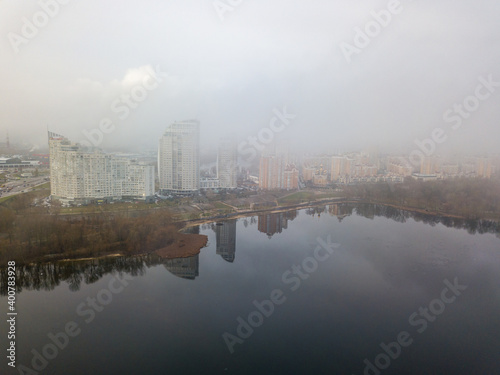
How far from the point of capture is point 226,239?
7.48 meters

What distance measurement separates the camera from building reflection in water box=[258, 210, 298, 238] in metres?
8.58

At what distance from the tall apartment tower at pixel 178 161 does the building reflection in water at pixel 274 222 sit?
3.38m

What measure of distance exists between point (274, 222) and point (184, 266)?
4264 millimetres

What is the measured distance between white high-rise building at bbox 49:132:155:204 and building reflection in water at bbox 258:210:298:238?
12.8ft

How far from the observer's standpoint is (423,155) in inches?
725

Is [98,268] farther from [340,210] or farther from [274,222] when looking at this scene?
[340,210]

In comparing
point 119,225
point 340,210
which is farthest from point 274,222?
point 119,225

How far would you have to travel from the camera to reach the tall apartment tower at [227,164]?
1416 cm

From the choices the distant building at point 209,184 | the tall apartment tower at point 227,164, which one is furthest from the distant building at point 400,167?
the distant building at point 209,184

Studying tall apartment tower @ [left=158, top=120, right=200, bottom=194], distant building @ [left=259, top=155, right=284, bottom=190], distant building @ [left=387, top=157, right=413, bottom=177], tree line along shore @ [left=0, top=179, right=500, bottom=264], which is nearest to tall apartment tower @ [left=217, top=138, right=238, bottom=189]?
distant building @ [left=259, top=155, right=284, bottom=190]

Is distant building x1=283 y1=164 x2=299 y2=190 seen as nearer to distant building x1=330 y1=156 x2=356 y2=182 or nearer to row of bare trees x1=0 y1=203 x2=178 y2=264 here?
distant building x1=330 y1=156 x2=356 y2=182

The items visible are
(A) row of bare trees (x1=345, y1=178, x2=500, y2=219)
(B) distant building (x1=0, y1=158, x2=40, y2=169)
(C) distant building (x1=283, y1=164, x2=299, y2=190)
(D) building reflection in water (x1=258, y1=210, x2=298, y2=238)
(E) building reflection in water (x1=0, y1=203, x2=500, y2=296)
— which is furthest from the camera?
(C) distant building (x1=283, y1=164, x2=299, y2=190)

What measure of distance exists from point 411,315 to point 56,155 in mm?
9389

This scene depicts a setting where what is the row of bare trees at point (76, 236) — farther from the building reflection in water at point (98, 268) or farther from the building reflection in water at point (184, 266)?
the building reflection in water at point (184, 266)
